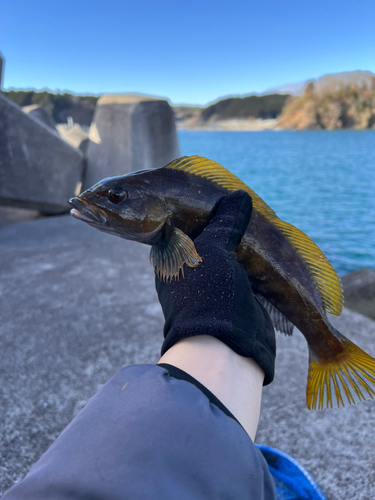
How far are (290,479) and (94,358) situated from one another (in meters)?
2.02

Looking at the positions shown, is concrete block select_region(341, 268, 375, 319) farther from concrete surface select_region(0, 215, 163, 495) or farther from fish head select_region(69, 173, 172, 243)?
fish head select_region(69, 173, 172, 243)

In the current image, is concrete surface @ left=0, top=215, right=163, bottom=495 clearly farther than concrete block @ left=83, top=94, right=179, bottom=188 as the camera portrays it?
No

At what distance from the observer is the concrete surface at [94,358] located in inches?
93.4

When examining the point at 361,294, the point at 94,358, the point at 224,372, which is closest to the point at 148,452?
the point at 224,372

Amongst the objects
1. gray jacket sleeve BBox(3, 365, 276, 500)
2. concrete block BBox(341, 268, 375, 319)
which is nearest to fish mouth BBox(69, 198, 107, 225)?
gray jacket sleeve BBox(3, 365, 276, 500)

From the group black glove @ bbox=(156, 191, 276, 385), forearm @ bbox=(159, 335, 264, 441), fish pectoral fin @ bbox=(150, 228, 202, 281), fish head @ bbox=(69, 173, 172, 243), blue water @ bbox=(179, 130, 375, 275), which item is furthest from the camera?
blue water @ bbox=(179, 130, 375, 275)

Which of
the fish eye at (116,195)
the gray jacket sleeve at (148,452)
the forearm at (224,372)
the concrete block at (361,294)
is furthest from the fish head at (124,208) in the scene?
the concrete block at (361,294)

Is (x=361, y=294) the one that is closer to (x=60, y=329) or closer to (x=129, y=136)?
(x=60, y=329)

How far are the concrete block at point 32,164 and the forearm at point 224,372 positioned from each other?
728cm

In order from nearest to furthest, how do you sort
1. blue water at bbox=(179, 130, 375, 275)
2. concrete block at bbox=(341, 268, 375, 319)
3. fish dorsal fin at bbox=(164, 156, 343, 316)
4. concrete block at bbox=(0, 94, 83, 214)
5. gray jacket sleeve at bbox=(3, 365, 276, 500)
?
gray jacket sleeve at bbox=(3, 365, 276, 500)
fish dorsal fin at bbox=(164, 156, 343, 316)
concrete block at bbox=(341, 268, 375, 319)
concrete block at bbox=(0, 94, 83, 214)
blue water at bbox=(179, 130, 375, 275)

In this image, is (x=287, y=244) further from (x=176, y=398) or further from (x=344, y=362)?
(x=176, y=398)

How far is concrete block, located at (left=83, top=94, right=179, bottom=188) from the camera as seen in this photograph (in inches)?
342

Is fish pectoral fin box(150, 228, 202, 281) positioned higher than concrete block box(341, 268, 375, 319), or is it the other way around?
fish pectoral fin box(150, 228, 202, 281)

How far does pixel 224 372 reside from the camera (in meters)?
1.31
